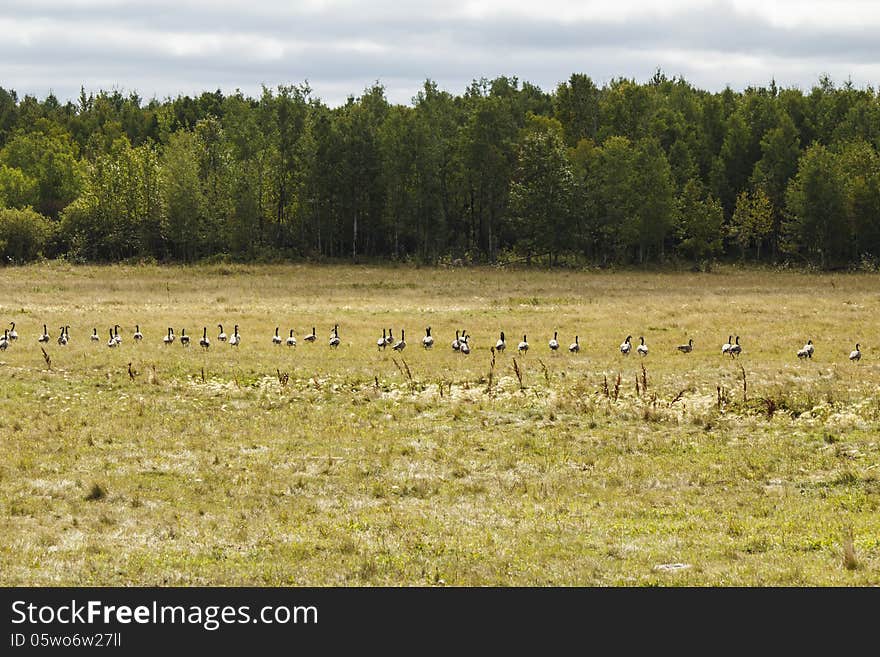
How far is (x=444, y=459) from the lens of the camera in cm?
2470

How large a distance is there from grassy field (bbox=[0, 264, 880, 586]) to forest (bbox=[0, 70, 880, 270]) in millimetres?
60765

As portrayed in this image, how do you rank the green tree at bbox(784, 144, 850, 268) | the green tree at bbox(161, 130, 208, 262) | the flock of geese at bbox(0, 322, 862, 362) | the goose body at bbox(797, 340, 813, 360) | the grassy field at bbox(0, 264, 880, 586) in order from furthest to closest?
1. the green tree at bbox(161, 130, 208, 262)
2. the green tree at bbox(784, 144, 850, 268)
3. the flock of geese at bbox(0, 322, 862, 362)
4. the goose body at bbox(797, 340, 813, 360)
5. the grassy field at bbox(0, 264, 880, 586)

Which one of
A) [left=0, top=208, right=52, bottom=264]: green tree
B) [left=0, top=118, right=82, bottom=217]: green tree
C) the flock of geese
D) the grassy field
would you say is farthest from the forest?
the flock of geese

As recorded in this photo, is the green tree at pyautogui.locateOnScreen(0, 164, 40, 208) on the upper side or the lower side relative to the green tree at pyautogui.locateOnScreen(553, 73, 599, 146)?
lower

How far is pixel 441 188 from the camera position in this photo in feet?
386

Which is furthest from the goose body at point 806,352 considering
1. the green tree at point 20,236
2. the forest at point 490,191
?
the green tree at point 20,236

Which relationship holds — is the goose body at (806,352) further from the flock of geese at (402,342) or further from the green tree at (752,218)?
the green tree at (752,218)

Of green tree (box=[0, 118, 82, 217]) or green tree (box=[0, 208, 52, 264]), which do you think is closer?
green tree (box=[0, 208, 52, 264])

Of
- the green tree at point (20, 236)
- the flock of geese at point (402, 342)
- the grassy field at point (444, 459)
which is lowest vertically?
the grassy field at point (444, 459)

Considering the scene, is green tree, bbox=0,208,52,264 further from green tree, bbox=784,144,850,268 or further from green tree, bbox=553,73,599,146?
green tree, bbox=784,144,850,268

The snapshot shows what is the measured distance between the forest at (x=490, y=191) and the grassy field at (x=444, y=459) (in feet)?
199

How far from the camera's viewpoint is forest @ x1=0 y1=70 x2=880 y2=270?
4365 inches

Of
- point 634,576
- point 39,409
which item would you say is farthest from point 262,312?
point 634,576

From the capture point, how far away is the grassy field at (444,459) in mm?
16484
